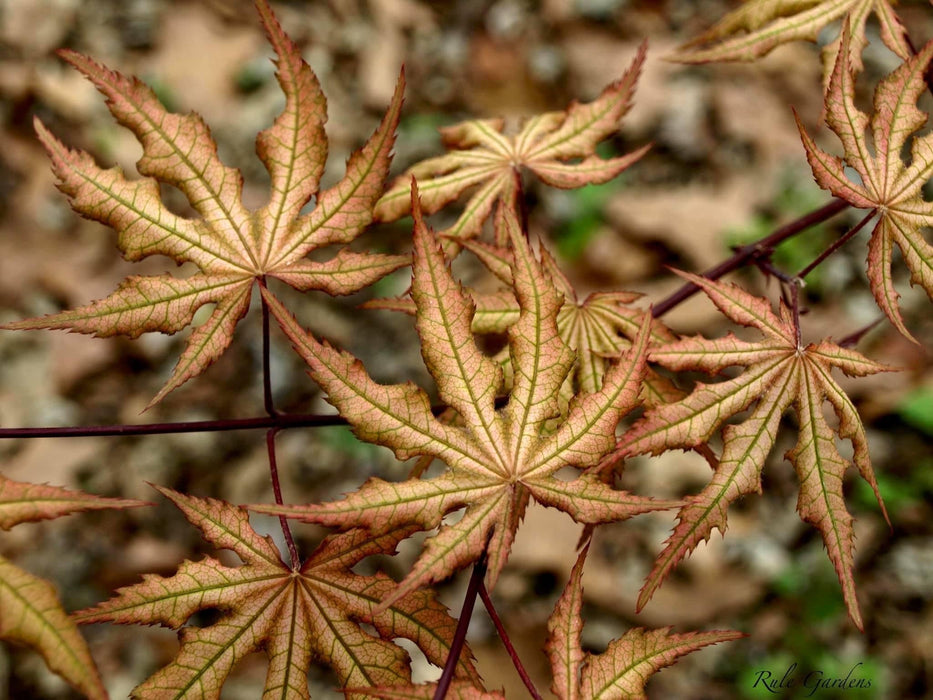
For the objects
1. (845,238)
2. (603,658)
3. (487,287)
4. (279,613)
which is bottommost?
(603,658)

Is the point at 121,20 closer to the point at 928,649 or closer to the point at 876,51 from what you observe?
the point at 876,51

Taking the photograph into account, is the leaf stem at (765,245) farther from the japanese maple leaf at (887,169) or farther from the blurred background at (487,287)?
the blurred background at (487,287)

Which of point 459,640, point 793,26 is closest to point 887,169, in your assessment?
point 793,26

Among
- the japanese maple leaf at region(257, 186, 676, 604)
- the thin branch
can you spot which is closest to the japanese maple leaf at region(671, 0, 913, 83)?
the japanese maple leaf at region(257, 186, 676, 604)

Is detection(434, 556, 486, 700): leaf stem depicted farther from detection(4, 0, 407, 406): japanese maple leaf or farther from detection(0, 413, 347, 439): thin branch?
detection(4, 0, 407, 406): japanese maple leaf

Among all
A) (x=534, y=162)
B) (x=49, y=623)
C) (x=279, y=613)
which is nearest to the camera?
(x=49, y=623)

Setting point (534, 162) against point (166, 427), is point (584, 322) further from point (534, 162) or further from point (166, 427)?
point (166, 427)

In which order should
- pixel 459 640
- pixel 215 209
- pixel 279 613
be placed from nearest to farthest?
pixel 459 640, pixel 279 613, pixel 215 209
